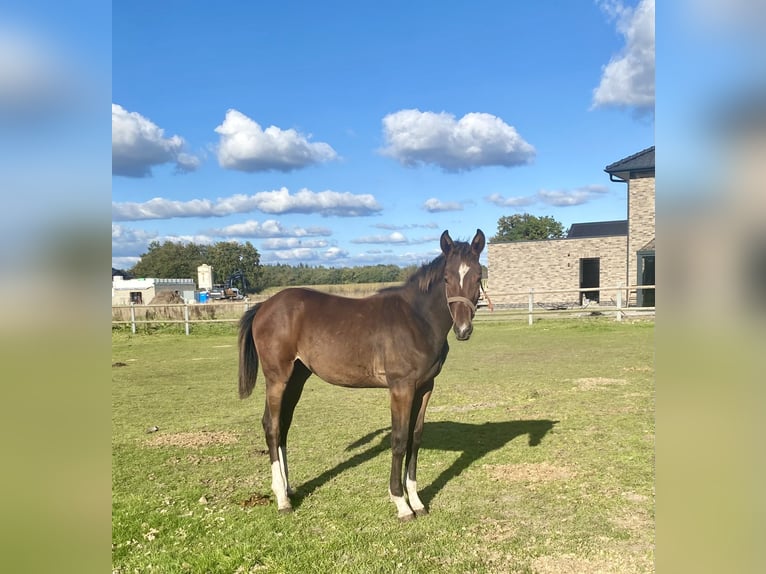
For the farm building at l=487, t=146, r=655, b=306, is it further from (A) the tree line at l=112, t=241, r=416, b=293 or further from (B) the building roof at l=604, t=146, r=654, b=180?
(A) the tree line at l=112, t=241, r=416, b=293

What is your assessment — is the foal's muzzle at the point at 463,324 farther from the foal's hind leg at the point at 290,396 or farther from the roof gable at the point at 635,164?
the roof gable at the point at 635,164

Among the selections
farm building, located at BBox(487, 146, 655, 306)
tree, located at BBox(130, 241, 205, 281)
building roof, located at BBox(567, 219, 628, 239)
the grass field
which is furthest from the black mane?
tree, located at BBox(130, 241, 205, 281)

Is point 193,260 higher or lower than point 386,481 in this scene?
higher

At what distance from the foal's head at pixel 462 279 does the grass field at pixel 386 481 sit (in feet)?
4.96

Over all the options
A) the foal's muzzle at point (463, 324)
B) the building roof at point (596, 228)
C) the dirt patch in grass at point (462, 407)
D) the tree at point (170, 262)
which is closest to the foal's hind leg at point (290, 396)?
the foal's muzzle at point (463, 324)

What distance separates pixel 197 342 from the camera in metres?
16.0

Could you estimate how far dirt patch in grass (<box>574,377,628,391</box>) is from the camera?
7.93 m

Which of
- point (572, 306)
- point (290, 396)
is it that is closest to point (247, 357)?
point (290, 396)

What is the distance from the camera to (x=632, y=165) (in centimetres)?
2047

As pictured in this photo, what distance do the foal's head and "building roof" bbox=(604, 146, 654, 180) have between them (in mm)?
19678

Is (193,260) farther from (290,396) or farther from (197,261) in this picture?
(290,396)

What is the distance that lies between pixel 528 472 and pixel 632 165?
64.4 ft
